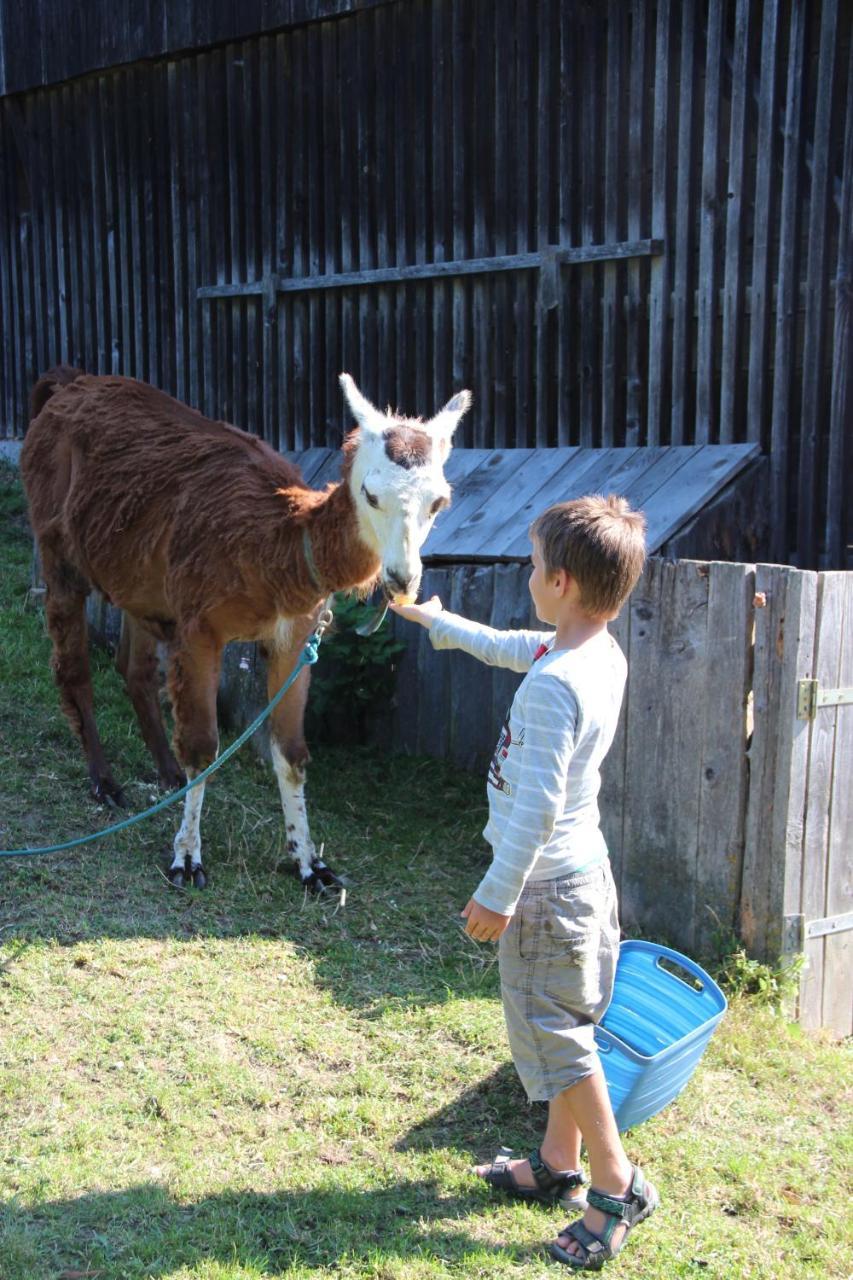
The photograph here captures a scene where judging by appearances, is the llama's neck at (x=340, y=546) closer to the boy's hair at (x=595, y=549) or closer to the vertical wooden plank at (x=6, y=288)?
the boy's hair at (x=595, y=549)

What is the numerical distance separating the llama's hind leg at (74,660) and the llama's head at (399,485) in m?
2.39

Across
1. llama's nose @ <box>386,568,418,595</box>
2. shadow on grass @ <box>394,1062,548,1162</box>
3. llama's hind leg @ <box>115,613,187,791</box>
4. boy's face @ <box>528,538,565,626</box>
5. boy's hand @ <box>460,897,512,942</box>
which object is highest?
boy's face @ <box>528,538,565,626</box>

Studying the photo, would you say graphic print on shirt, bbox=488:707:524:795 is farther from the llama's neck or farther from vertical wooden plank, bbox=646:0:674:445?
A: vertical wooden plank, bbox=646:0:674:445

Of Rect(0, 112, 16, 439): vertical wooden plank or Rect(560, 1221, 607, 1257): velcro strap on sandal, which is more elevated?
Rect(0, 112, 16, 439): vertical wooden plank

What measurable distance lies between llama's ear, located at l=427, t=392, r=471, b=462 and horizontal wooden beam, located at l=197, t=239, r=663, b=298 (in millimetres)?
3002

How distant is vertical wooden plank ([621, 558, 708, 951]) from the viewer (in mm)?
4977

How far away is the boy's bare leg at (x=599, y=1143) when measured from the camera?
125 inches

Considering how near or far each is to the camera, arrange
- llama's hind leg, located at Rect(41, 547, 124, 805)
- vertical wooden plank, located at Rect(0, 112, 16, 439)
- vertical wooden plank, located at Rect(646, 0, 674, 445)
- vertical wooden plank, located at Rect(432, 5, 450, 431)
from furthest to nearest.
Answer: vertical wooden plank, located at Rect(0, 112, 16, 439)
vertical wooden plank, located at Rect(432, 5, 450, 431)
vertical wooden plank, located at Rect(646, 0, 674, 445)
llama's hind leg, located at Rect(41, 547, 124, 805)

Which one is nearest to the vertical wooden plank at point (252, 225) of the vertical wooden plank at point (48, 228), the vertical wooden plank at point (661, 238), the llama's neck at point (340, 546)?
the vertical wooden plank at point (48, 228)

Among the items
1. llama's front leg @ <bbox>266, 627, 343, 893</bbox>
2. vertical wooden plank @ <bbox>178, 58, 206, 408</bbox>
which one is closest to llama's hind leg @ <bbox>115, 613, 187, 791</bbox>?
llama's front leg @ <bbox>266, 627, 343, 893</bbox>

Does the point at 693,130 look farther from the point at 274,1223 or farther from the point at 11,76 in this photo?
the point at 11,76

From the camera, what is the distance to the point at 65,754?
6.99 metres

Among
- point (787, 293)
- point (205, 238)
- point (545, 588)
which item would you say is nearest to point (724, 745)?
point (545, 588)

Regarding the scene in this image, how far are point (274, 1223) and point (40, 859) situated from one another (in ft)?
9.22
